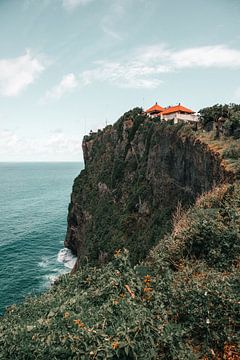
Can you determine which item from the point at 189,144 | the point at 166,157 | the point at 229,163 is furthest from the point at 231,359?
the point at 166,157

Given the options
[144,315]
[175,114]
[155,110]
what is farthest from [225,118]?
[144,315]

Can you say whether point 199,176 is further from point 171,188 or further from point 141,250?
point 141,250

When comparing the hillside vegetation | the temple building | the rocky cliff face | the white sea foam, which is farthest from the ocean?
the temple building

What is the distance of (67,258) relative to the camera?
66.4m

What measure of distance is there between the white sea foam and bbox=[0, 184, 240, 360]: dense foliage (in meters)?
53.3

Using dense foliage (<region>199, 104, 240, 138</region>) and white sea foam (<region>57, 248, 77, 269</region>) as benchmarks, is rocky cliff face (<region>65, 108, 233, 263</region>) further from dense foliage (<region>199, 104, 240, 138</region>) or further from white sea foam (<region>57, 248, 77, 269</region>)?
dense foliage (<region>199, 104, 240, 138</region>)

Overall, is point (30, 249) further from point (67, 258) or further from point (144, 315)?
point (144, 315)

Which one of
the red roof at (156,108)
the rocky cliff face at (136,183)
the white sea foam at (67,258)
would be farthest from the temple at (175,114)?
the white sea foam at (67,258)

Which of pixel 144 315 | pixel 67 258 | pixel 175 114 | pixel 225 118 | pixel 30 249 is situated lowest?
pixel 67 258

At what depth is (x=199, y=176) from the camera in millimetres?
29984

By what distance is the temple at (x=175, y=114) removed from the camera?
150 ft

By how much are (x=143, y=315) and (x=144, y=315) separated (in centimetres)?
5

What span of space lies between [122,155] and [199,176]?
31277 mm

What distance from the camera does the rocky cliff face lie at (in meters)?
33.0
